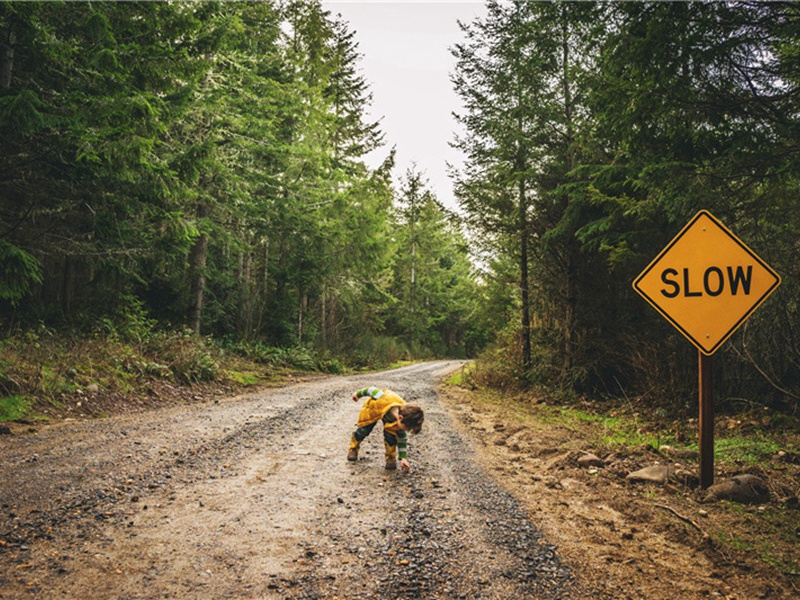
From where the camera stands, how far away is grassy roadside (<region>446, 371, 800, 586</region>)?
135 inches

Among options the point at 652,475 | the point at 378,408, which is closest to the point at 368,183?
the point at 378,408

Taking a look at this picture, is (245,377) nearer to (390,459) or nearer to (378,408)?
(378,408)

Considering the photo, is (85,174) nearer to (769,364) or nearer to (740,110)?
(740,110)

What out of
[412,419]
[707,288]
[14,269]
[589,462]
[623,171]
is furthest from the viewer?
[623,171]

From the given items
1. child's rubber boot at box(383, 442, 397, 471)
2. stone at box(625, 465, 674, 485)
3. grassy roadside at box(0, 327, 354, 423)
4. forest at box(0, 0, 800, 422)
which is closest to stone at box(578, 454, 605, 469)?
stone at box(625, 465, 674, 485)

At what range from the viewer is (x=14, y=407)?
6.76 m

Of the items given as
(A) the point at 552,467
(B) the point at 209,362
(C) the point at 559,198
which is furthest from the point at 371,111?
(A) the point at 552,467

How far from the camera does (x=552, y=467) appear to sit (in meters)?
5.61

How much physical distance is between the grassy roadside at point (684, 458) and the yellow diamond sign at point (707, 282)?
150cm

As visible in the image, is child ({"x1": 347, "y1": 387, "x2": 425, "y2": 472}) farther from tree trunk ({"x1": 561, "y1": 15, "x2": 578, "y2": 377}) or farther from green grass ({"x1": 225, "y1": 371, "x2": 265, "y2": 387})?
green grass ({"x1": 225, "y1": 371, "x2": 265, "y2": 387})

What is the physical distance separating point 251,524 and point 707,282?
4793 millimetres

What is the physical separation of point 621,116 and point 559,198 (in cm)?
621

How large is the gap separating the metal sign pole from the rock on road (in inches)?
81.6

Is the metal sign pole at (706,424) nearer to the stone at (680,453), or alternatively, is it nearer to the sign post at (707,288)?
the sign post at (707,288)
